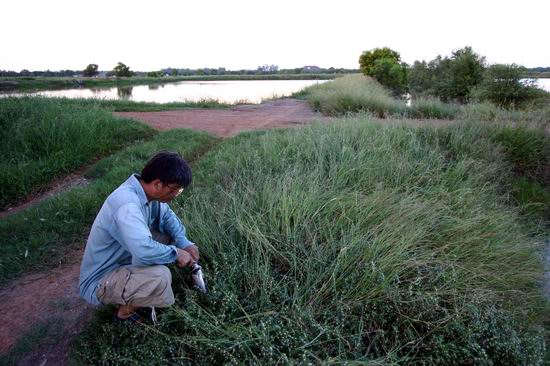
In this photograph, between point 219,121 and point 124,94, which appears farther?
point 124,94

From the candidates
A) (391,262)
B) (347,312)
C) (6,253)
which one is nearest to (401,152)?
(391,262)

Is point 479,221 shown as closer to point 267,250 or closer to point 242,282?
point 267,250

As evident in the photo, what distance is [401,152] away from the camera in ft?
18.6

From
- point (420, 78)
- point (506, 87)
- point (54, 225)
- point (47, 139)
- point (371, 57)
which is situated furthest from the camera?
point (371, 57)

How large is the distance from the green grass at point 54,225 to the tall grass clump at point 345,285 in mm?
1103

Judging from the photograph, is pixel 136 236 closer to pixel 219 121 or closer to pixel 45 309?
pixel 45 309

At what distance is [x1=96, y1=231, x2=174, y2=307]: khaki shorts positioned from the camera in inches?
95.1

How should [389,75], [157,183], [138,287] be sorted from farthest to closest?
[389,75] → [157,183] → [138,287]

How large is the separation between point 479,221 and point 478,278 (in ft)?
2.80

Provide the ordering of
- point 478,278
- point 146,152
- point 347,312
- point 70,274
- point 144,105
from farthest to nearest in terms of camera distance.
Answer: point 144,105 < point 146,152 < point 70,274 < point 478,278 < point 347,312

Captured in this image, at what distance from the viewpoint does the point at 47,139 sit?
6.41m

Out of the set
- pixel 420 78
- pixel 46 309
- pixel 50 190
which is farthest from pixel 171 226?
pixel 420 78

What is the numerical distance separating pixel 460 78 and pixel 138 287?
2393 centimetres

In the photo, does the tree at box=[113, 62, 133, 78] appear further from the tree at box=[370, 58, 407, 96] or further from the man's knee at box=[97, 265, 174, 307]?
the man's knee at box=[97, 265, 174, 307]
